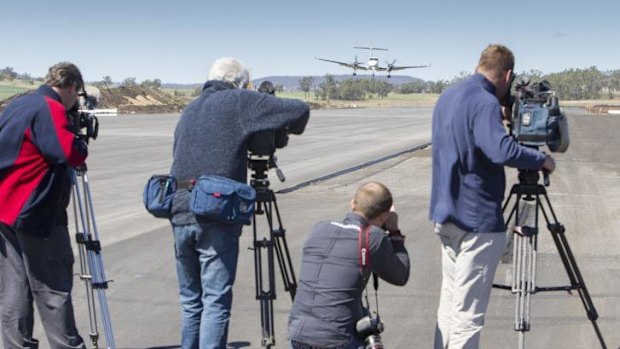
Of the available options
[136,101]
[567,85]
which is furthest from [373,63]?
[567,85]

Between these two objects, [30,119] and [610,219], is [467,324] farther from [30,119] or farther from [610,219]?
[610,219]

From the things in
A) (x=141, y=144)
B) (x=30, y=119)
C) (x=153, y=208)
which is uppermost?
(x=30, y=119)

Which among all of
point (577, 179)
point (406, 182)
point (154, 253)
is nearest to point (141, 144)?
point (406, 182)

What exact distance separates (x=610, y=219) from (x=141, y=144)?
64.5 ft

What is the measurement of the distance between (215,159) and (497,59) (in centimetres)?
170

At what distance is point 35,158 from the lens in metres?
4.53

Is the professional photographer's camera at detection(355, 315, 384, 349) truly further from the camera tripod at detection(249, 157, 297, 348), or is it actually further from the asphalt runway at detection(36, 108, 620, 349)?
the asphalt runway at detection(36, 108, 620, 349)

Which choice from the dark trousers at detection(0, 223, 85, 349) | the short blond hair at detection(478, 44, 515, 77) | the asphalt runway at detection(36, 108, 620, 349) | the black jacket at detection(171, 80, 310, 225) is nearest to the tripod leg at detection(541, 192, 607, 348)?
the asphalt runway at detection(36, 108, 620, 349)

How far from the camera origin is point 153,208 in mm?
4637

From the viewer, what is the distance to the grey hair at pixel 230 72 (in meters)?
4.64

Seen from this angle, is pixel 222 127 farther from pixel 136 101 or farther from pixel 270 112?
pixel 136 101

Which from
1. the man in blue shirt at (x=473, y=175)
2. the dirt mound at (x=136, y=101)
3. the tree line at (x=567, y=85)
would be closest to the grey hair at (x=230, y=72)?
the man in blue shirt at (x=473, y=175)

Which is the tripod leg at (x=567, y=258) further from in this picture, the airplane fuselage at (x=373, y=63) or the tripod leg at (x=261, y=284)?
the airplane fuselage at (x=373, y=63)

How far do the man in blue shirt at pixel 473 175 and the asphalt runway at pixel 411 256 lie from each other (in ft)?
4.72
